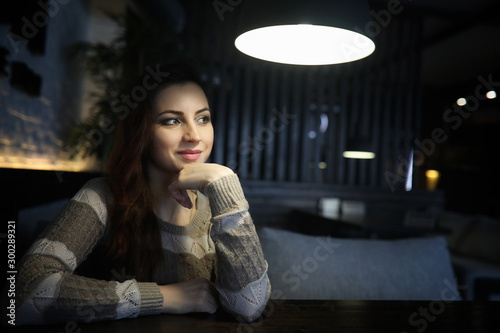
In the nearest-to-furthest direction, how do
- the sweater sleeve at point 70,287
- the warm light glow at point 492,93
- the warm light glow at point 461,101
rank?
the sweater sleeve at point 70,287
the warm light glow at point 492,93
the warm light glow at point 461,101

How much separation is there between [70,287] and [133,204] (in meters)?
0.31

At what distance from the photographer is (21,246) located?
1.26 metres

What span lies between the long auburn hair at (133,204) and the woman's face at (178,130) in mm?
27

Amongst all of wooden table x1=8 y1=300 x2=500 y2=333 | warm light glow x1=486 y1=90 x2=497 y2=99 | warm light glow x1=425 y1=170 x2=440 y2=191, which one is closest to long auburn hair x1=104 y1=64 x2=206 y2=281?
wooden table x1=8 y1=300 x2=500 y2=333

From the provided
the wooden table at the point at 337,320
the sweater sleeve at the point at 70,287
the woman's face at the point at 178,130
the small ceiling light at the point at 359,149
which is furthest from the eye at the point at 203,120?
the small ceiling light at the point at 359,149

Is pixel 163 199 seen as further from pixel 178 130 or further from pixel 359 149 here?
pixel 359 149

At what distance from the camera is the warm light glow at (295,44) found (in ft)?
3.90

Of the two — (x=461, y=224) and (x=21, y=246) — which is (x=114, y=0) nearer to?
(x=21, y=246)

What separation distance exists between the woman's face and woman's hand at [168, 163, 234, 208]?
0.21 feet

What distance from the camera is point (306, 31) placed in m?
1.20

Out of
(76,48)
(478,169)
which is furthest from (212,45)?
(478,169)

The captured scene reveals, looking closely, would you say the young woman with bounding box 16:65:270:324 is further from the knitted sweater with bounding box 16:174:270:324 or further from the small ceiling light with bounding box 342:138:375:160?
the small ceiling light with bounding box 342:138:375:160

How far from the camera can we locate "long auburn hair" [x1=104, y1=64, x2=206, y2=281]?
1100mm

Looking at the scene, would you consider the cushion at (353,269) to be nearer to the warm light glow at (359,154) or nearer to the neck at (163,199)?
the neck at (163,199)
